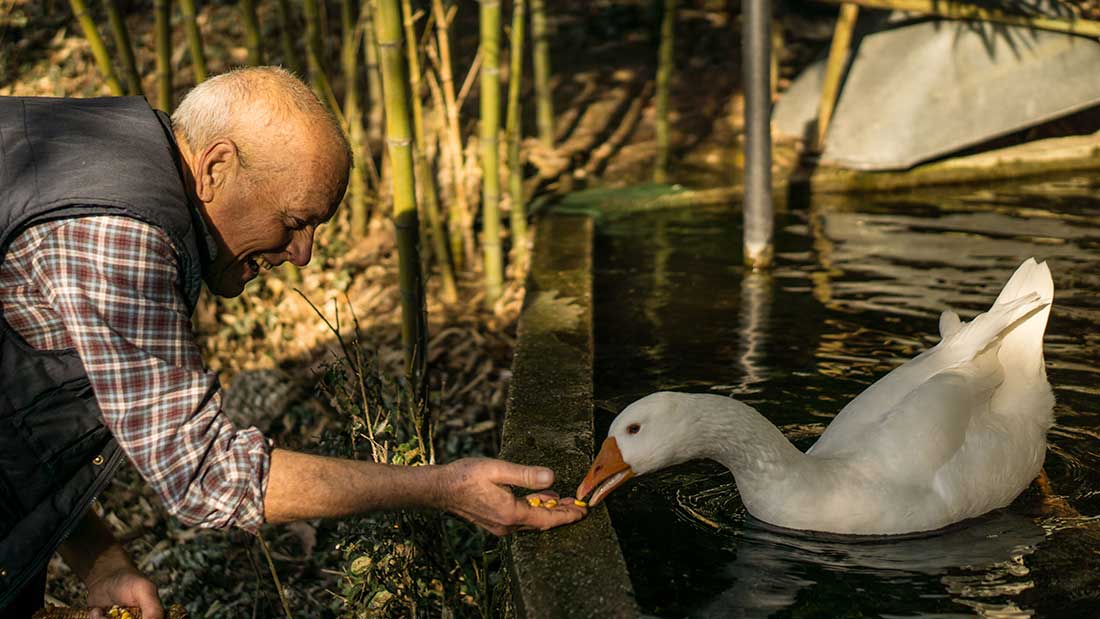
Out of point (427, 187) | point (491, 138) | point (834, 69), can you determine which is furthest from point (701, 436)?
point (834, 69)

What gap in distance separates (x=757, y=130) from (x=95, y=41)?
125 inches

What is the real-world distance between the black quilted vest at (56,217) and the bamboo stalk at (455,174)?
3.59 meters

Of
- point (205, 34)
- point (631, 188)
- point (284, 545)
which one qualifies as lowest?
point (284, 545)

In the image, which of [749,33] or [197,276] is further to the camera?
[749,33]

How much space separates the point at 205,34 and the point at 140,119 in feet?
31.3

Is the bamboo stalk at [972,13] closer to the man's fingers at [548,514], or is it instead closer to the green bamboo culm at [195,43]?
the green bamboo culm at [195,43]

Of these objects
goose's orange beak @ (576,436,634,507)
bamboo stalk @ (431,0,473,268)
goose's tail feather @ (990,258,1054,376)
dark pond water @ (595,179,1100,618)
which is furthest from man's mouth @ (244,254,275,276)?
bamboo stalk @ (431,0,473,268)

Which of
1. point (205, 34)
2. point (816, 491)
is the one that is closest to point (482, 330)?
point (816, 491)

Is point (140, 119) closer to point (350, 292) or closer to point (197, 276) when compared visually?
point (197, 276)

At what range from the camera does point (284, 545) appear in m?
4.65

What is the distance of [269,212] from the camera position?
2.60 metres

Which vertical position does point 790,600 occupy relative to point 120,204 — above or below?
below

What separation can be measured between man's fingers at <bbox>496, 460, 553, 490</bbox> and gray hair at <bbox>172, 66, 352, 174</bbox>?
0.82 meters

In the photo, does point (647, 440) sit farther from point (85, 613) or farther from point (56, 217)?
point (56, 217)
